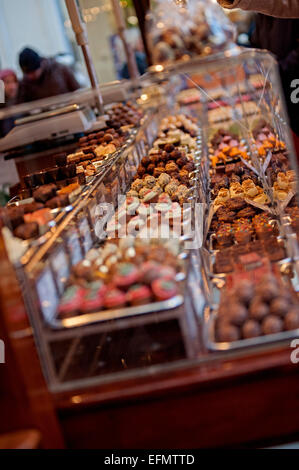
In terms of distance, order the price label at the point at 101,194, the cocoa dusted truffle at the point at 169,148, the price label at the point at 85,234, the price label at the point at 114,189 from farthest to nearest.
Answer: the cocoa dusted truffle at the point at 169,148 → the price label at the point at 114,189 → the price label at the point at 101,194 → the price label at the point at 85,234

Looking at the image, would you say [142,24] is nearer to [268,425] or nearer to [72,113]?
[72,113]

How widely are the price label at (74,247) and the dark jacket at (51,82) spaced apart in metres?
4.54

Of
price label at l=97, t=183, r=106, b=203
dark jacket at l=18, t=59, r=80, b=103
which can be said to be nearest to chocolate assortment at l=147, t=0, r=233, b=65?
price label at l=97, t=183, r=106, b=203

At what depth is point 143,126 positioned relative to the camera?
4.27 meters

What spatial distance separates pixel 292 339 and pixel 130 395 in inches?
20.5

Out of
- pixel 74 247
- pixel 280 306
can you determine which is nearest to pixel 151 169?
pixel 74 247

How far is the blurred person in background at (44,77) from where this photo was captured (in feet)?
20.3

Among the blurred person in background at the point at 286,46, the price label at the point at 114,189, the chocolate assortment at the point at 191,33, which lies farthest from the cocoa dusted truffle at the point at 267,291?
the blurred person in background at the point at 286,46

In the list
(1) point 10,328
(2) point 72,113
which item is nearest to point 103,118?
(2) point 72,113

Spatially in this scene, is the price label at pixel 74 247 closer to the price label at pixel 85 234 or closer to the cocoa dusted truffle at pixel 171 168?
the price label at pixel 85 234

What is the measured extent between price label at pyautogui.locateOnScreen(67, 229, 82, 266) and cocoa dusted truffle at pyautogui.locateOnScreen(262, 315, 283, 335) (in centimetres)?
69

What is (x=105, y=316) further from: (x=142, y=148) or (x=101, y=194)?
(x=142, y=148)

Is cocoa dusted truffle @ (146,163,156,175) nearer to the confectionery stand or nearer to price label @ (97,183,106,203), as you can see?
price label @ (97,183,106,203)

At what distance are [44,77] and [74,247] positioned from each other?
471 centimetres
